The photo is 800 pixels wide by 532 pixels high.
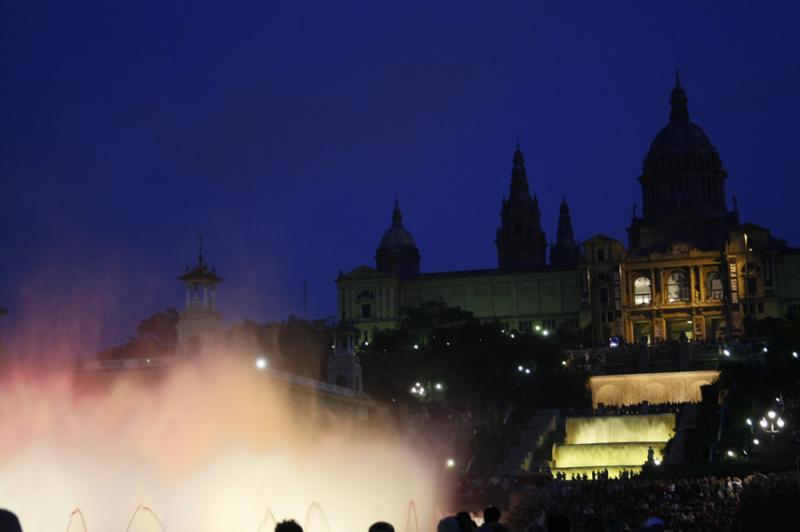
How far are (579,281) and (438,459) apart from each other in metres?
55.8

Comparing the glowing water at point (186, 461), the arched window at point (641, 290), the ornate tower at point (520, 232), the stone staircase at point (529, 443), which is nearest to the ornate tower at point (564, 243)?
the ornate tower at point (520, 232)

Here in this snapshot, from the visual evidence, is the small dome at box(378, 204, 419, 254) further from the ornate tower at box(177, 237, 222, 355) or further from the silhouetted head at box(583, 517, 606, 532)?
the silhouetted head at box(583, 517, 606, 532)

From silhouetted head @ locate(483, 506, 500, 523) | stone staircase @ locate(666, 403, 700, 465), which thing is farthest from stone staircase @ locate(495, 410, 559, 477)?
silhouetted head @ locate(483, 506, 500, 523)

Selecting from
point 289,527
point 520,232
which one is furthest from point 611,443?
point 520,232

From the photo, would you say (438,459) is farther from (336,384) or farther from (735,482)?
(735,482)

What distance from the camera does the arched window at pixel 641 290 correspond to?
407 ft

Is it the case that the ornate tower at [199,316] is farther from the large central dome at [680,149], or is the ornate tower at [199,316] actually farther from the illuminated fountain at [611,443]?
the large central dome at [680,149]

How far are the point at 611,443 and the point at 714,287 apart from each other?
54320mm

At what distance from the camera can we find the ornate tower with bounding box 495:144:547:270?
498ft

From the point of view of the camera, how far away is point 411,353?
9000cm

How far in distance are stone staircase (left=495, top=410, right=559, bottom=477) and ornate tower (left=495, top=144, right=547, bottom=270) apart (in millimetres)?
72195

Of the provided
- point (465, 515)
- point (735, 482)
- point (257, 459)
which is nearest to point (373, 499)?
point (257, 459)

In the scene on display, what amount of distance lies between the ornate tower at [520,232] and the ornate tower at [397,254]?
469 inches

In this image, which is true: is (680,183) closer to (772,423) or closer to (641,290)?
(641,290)
